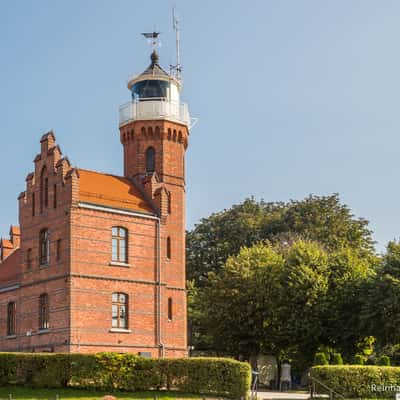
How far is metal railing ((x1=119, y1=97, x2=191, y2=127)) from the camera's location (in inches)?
1951

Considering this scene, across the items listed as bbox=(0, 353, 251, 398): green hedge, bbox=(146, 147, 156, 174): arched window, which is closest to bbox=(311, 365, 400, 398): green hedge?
bbox=(0, 353, 251, 398): green hedge

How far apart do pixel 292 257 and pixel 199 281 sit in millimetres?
20261

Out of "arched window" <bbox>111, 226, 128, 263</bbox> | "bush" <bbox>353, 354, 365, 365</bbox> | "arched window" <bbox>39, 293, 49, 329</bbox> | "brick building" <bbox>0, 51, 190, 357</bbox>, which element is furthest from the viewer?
"bush" <bbox>353, 354, 365, 365</bbox>

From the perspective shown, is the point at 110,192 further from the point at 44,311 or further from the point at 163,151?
the point at 44,311

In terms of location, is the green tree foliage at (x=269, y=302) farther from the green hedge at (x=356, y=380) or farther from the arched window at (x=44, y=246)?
the arched window at (x=44, y=246)

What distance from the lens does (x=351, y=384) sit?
37156 mm

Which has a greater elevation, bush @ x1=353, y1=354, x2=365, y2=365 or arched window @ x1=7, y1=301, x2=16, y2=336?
arched window @ x1=7, y1=301, x2=16, y2=336

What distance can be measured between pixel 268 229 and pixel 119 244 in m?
29.4

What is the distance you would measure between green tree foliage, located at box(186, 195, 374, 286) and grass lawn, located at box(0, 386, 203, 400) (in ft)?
109

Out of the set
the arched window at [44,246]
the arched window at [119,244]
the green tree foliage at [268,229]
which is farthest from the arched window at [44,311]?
the green tree foliage at [268,229]

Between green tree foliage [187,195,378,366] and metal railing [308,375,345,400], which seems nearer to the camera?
metal railing [308,375,345,400]

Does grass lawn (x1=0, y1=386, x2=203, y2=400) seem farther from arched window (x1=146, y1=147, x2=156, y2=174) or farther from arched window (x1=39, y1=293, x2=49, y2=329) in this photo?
arched window (x1=146, y1=147, x2=156, y2=174)

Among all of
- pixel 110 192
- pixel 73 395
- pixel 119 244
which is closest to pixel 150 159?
pixel 110 192

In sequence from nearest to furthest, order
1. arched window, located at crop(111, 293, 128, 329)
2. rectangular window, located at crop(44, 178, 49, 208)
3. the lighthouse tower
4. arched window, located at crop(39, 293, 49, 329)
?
1. arched window, located at crop(111, 293, 128, 329)
2. arched window, located at crop(39, 293, 49, 329)
3. rectangular window, located at crop(44, 178, 49, 208)
4. the lighthouse tower
